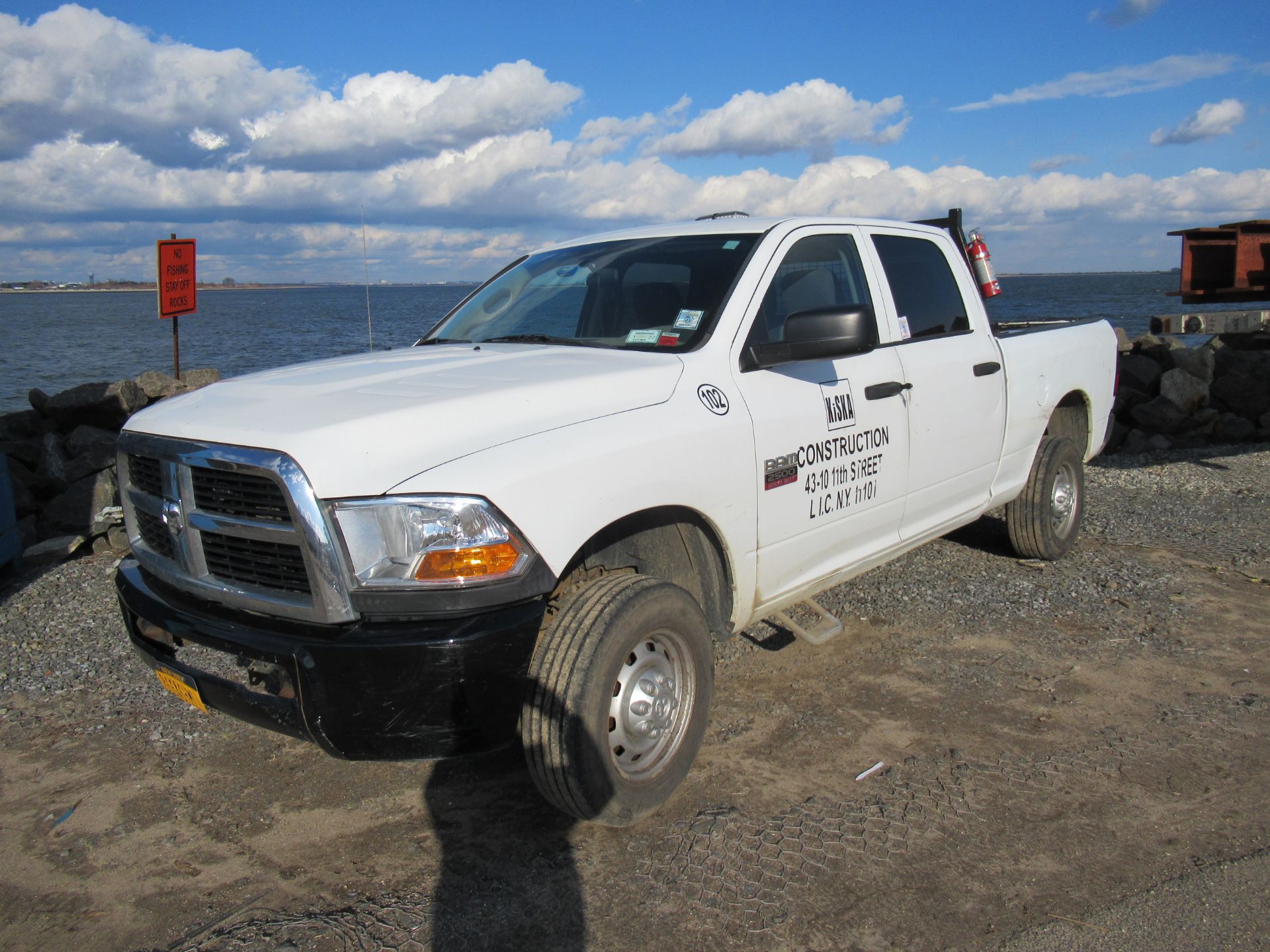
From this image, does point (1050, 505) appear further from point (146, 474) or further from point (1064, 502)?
point (146, 474)

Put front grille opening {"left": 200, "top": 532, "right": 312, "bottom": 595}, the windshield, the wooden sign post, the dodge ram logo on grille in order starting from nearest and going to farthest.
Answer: front grille opening {"left": 200, "top": 532, "right": 312, "bottom": 595} → the dodge ram logo on grille → the windshield → the wooden sign post

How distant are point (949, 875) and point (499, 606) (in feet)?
5.22

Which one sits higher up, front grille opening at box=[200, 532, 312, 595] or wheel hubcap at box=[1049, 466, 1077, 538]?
front grille opening at box=[200, 532, 312, 595]

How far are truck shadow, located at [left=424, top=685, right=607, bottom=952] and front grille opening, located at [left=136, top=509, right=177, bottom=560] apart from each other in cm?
125

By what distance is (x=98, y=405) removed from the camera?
12.0 metres

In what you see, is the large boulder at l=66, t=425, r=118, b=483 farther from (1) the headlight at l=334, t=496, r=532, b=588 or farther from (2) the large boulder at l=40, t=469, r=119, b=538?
(1) the headlight at l=334, t=496, r=532, b=588

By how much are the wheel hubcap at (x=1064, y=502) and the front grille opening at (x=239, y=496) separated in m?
4.74

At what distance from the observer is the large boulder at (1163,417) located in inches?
491

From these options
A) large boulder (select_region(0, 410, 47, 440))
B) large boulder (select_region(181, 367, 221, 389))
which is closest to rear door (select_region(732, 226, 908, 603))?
large boulder (select_region(181, 367, 221, 389))

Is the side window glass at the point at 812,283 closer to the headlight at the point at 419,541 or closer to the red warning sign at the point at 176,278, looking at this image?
the headlight at the point at 419,541

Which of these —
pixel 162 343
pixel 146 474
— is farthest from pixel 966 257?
pixel 162 343

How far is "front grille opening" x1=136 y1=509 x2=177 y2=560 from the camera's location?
3.07 m

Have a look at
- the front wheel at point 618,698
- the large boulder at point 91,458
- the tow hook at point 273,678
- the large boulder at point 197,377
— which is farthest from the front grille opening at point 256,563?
the large boulder at point 197,377

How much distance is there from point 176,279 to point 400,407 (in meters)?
8.12
